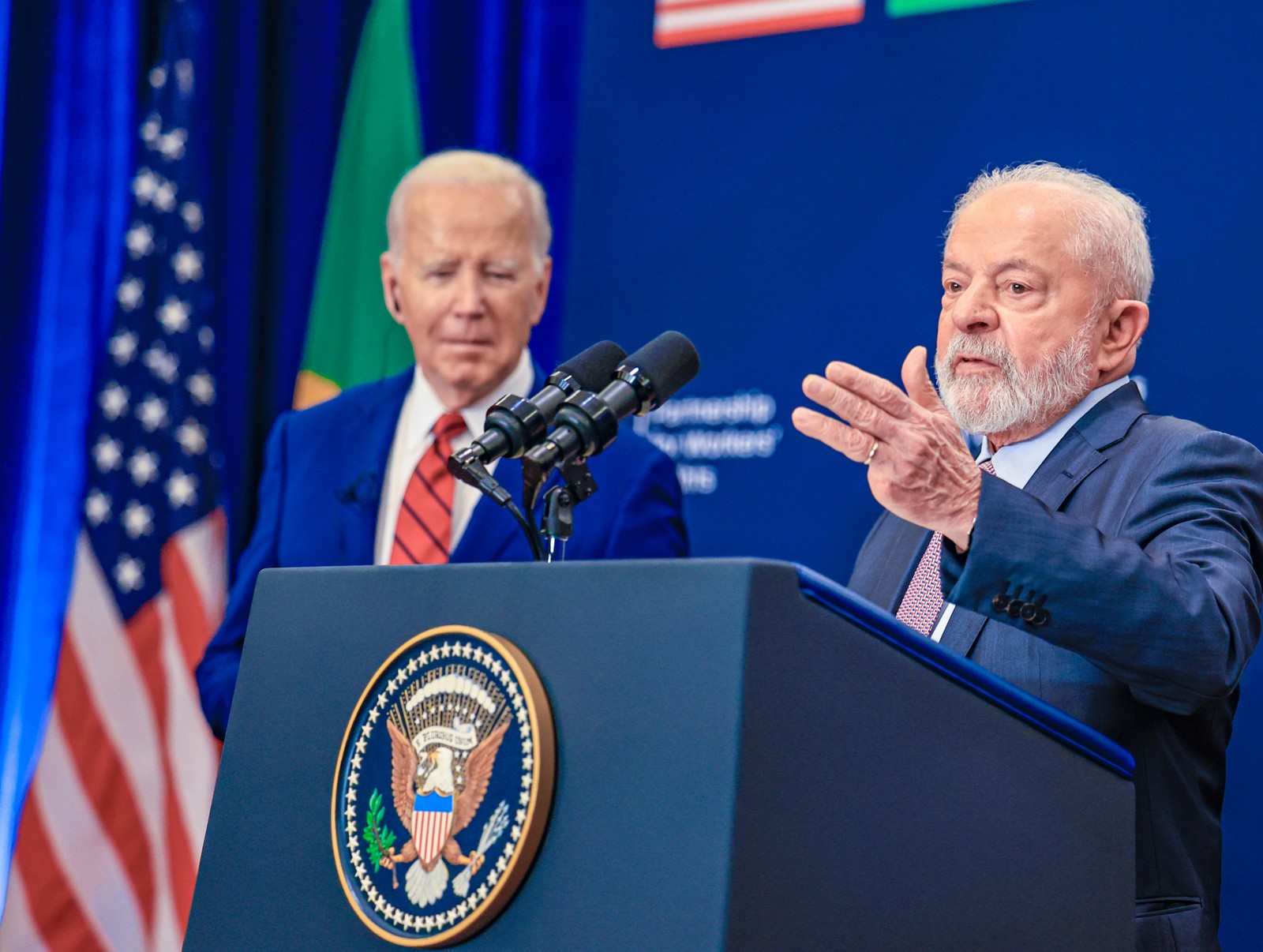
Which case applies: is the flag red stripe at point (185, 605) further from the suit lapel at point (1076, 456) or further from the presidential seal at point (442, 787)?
the presidential seal at point (442, 787)

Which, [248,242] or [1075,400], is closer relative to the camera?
[1075,400]

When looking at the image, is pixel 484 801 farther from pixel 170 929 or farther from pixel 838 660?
pixel 170 929

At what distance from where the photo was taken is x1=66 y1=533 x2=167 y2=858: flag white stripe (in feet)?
12.9

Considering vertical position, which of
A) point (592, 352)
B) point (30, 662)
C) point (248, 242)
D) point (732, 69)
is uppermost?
point (732, 69)

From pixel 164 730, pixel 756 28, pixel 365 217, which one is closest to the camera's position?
pixel 756 28

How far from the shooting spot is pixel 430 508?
3.07 meters

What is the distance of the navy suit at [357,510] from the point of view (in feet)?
9.57

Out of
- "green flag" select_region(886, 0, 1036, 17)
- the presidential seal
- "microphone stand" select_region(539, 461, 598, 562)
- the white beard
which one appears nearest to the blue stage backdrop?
"green flag" select_region(886, 0, 1036, 17)

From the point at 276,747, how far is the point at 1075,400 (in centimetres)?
134

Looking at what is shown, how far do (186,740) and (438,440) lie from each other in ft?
5.00

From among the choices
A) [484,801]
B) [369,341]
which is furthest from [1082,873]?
[369,341]

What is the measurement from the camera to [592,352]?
1.72 metres

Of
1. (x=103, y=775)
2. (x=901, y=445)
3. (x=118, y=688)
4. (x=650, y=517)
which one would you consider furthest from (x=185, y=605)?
(x=901, y=445)

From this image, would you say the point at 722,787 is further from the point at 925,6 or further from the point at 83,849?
the point at 83,849
